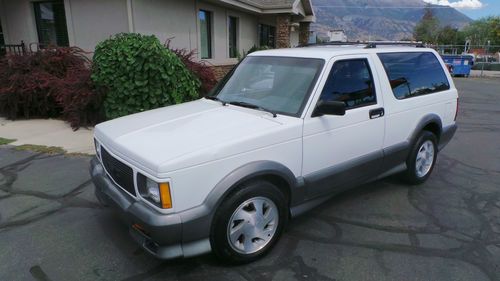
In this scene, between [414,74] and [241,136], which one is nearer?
[241,136]

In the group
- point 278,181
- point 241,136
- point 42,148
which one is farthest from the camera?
point 42,148

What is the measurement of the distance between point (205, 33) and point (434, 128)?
32.7ft

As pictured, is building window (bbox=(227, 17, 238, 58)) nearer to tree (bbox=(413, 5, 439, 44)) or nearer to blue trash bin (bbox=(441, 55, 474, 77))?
blue trash bin (bbox=(441, 55, 474, 77))

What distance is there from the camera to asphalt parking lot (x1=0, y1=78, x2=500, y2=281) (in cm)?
299

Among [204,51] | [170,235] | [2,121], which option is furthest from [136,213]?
[204,51]

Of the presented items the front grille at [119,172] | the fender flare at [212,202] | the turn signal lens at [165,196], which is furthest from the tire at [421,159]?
the front grille at [119,172]

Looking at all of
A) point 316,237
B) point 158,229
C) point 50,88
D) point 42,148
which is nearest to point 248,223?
point 158,229

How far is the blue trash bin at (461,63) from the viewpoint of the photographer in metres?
24.2

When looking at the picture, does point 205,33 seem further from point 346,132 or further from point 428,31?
point 428,31

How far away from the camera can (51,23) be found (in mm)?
10250

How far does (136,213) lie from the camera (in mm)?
2701

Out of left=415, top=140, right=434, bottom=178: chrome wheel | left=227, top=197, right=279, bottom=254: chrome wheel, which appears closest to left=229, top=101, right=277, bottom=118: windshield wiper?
left=227, top=197, right=279, bottom=254: chrome wheel

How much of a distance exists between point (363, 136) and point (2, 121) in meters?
8.20

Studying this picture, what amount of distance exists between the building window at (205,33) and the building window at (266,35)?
5687 millimetres
